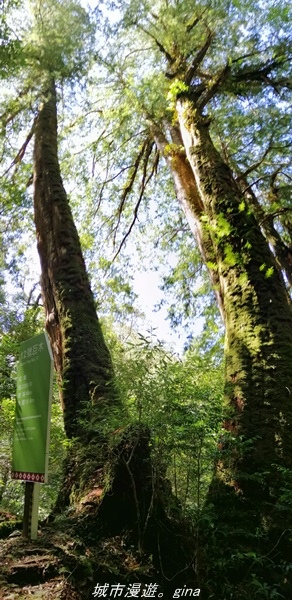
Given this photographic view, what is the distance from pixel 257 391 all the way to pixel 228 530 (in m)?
1.29

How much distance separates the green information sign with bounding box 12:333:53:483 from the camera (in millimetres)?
2904

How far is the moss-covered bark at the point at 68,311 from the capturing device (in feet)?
15.0

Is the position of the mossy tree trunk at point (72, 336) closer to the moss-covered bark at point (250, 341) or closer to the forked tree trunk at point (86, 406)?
the forked tree trunk at point (86, 406)

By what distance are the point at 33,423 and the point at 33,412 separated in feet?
0.25

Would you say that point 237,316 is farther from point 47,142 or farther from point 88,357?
point 47,142

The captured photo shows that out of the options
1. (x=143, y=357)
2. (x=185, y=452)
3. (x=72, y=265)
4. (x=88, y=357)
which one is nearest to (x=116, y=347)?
(x=88, y=357)

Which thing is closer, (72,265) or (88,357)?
(88,357)

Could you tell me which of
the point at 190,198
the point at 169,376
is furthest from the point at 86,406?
the point at 190,198

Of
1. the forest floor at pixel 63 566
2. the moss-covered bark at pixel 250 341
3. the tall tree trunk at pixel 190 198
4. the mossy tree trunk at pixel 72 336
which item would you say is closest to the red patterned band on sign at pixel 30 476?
the forest floor at pixel 63 566

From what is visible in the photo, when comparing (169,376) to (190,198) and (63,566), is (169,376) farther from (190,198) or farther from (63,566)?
(190,198)

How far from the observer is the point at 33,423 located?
9.95 feet

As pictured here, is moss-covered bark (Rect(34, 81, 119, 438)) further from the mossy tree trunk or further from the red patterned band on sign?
the red patterned band on sign

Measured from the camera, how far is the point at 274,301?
4.55 metres

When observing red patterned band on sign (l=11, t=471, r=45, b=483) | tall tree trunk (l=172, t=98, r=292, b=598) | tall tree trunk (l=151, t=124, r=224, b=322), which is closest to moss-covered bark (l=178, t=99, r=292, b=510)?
tall tree trunk (l=172, t=98, r=292, b=598)
